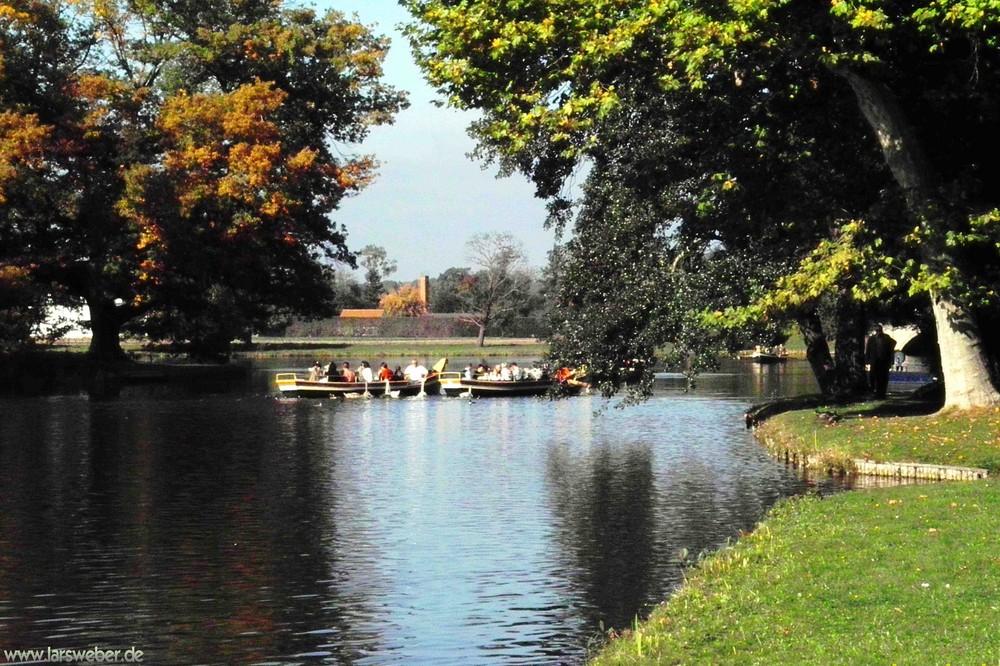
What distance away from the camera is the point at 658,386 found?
62.6 m

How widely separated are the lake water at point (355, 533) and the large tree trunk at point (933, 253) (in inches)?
162

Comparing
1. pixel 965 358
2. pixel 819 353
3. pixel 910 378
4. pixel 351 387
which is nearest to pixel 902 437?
pixel 965 358

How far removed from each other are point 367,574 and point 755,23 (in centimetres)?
1133

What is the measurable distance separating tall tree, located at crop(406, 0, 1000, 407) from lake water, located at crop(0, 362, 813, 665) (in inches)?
207

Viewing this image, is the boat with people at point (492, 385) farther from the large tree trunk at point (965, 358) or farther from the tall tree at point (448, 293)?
the tall tree at point (448, 293)

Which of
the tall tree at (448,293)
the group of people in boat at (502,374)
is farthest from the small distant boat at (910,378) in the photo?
the tall tree at (448,293)

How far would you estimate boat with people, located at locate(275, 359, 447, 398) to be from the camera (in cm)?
5212

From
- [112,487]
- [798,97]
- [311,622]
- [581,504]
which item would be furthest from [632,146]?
[311,622]

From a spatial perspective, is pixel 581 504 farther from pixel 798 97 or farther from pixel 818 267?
pixel 798 97

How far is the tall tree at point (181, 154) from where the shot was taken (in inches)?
2222

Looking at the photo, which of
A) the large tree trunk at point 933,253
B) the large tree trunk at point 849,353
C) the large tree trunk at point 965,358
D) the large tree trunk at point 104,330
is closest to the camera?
the large tree trunk at point 933,253

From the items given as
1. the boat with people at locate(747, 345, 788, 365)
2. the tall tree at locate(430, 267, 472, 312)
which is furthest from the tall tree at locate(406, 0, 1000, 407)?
the tall tree at locate(430, 267, 472, 312)

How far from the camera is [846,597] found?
10953 millimetres

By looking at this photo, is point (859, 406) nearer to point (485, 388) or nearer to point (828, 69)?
point (828, 69)
